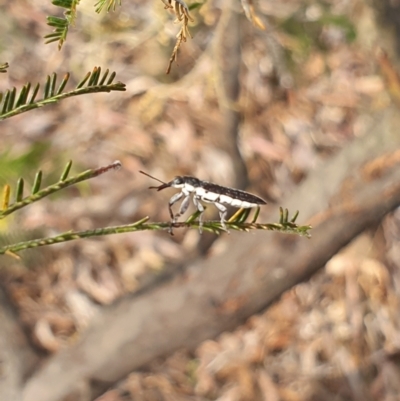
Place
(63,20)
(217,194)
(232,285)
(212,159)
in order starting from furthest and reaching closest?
(212,159) → (232,285) → (217,194) → (63,20)

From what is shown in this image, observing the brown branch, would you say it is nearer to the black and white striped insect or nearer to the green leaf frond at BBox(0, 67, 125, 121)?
the black and white striped insect

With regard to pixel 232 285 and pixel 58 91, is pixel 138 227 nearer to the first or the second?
pixel 58 91

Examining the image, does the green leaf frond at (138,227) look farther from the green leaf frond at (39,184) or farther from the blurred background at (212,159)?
the blurred background at (212,159)

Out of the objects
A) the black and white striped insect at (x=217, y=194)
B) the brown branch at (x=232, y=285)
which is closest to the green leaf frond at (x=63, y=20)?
the black and white striped insect at (x=217, y=194)

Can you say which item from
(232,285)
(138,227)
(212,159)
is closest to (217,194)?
(138,227)

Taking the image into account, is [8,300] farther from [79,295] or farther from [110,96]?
[110,96]

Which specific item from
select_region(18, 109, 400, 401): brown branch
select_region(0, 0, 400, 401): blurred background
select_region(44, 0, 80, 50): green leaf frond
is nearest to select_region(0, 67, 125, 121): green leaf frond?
select_region(44, 0, 80, 50): green leaf frond
